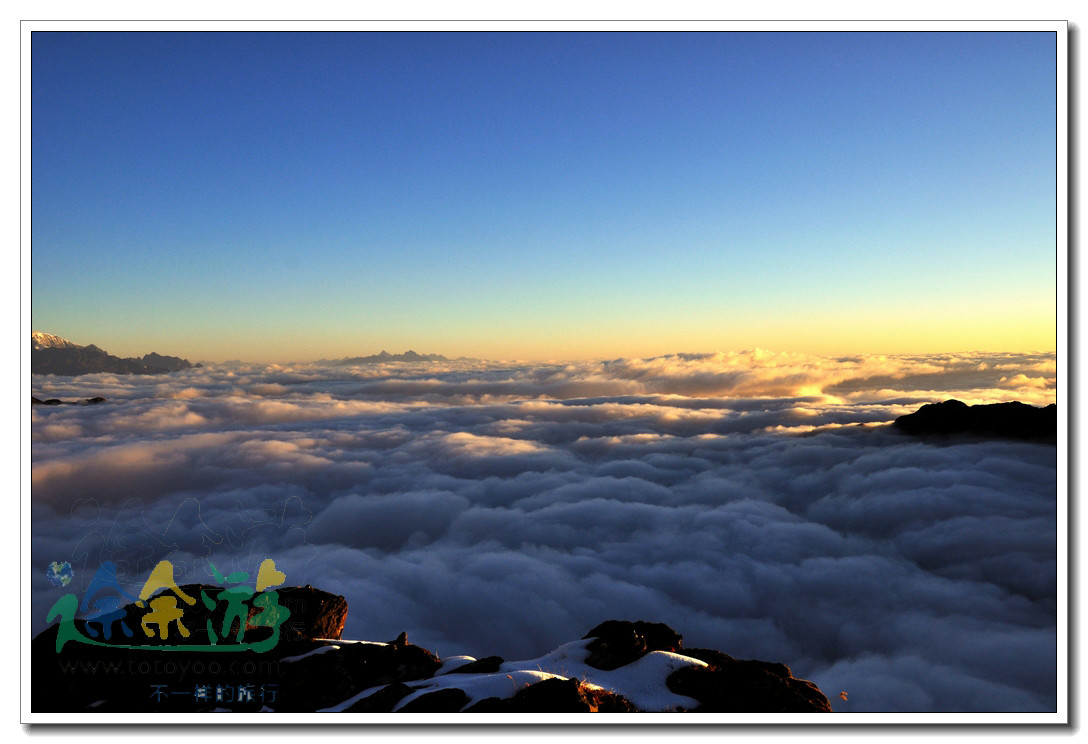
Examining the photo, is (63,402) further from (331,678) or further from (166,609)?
(331,678)

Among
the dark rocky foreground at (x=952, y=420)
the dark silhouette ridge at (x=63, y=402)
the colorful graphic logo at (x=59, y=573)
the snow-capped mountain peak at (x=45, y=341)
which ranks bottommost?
the dark rocky foreground at (x=952, y=420)

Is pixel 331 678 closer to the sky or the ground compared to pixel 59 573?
closer to the ground

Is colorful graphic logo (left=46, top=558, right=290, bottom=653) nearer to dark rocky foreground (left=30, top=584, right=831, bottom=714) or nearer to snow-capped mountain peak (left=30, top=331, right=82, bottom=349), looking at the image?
dark rocky foreground (left=30, top=584, right=831, bottom=714)

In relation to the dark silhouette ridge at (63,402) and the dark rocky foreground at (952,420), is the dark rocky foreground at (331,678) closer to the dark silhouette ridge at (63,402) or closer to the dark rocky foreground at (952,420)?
the dark silhouette ridge at (63,402)

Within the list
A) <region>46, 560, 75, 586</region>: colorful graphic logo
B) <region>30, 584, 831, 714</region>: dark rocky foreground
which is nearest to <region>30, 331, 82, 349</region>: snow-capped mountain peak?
<region>46, 560, 75, 586</region>: colorful graphic logo
